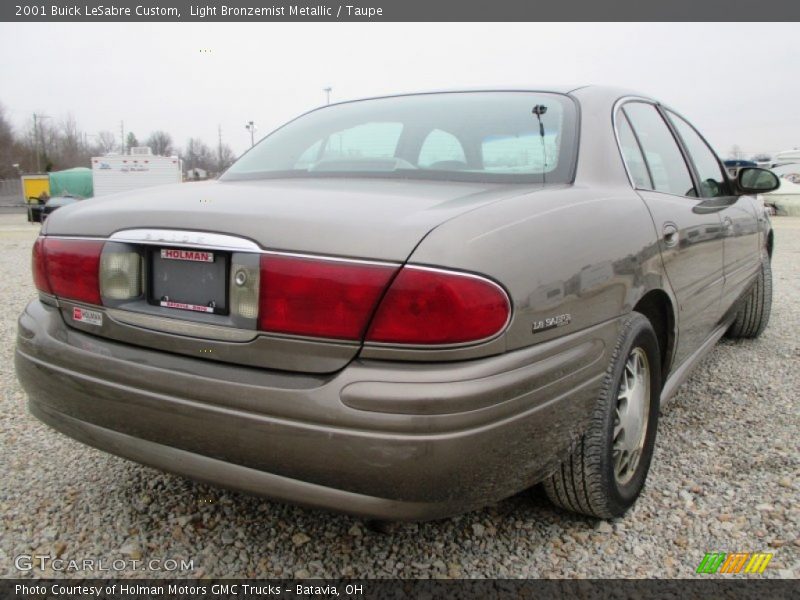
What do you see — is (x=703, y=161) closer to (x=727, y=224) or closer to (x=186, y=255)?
(x=727, y=224)

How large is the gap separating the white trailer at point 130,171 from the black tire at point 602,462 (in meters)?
29.5

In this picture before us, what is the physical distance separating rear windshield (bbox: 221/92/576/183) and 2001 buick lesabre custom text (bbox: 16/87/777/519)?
0.04 ft

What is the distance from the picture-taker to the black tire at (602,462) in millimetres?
1874

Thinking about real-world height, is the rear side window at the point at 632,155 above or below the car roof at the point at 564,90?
below

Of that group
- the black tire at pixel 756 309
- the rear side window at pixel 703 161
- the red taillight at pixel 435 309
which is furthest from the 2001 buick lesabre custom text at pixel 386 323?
the black tire at pixel 756 309

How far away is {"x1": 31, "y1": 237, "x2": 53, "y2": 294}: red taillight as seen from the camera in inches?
76.2

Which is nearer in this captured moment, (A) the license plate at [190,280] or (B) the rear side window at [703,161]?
(A) the license plate at [190,280]

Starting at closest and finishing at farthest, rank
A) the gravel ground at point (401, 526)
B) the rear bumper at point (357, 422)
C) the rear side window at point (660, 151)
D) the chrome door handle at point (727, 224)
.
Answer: the rear bumper at point (357, 422)
the gravel ground at point (401, 526)
the rear side window at point (660, 151)
the chrome door handle at point (727, 224)

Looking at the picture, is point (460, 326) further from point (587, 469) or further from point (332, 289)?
point (587, 469)

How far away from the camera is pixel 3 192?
2055 inches

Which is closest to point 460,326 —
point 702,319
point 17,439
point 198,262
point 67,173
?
point 198,262

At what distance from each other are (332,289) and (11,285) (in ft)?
24.0

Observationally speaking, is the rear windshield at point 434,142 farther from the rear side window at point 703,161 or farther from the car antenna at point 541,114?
the rear side window at point 703,161

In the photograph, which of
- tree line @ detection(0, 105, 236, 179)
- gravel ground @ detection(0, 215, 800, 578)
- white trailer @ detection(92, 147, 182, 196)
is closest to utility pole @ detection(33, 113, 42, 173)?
tree line @ detection(0, 105, 236, 179)
